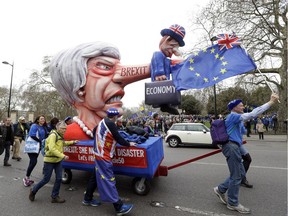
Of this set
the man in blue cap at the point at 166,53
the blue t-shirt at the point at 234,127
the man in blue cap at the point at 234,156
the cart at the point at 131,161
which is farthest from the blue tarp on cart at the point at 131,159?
the blue t-shirt at the point at 234,127

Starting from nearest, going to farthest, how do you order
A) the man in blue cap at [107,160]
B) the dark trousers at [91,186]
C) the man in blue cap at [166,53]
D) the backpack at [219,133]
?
the man in blue cap at [107,160] < the backpack at [219,133] < the dark trousers at [91,186] < the man in blue cap at [166,53]

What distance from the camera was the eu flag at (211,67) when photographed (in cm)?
352

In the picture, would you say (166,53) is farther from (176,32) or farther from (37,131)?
(37,131)

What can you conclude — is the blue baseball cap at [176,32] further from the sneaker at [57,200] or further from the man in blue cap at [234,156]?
the sneaker at [57,200]

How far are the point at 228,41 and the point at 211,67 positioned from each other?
50 cm

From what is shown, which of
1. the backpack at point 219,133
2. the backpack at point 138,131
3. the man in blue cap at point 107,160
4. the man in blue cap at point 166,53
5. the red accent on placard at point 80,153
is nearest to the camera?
the man in blue cap at point 107,160

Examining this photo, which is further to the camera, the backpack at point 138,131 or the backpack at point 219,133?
the backpack at point 138,131

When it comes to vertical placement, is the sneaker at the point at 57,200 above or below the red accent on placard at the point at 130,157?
below

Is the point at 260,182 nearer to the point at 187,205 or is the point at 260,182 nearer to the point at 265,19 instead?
the point at 187,205

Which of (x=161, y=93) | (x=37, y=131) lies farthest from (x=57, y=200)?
(x=161, y=93)

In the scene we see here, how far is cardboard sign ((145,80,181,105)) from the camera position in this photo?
3.89 m

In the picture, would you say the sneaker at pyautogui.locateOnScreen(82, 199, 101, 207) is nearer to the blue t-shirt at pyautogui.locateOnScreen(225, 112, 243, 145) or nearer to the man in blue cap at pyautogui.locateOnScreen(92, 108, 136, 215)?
the man in blue cap at pyautogui.locateOnScreen(92, 108, 136, 215)

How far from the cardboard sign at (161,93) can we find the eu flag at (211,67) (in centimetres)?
12

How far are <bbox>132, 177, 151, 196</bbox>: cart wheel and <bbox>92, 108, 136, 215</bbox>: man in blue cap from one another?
27.0 inches
